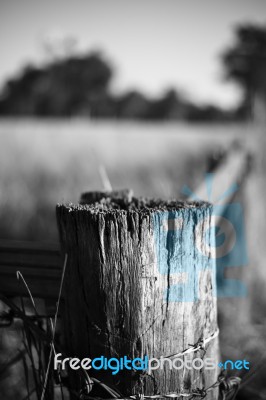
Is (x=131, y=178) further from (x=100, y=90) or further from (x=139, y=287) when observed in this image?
(x=100, y=90)

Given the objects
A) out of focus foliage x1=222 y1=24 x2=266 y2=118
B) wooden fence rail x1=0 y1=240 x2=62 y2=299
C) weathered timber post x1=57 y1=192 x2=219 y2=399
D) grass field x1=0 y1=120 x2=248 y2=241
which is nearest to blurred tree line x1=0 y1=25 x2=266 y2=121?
out of focus foliage x1=222 y1=24 x2=266 y2=118

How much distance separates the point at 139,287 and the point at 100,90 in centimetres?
6110

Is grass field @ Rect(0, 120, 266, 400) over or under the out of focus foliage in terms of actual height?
under

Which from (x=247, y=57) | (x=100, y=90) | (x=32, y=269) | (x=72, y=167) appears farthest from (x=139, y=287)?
(x=100, y=90)

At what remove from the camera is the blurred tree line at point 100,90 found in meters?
50.5

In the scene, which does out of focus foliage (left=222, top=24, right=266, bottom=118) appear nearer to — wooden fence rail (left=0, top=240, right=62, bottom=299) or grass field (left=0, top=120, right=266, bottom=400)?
grass field (left=0, top=120, right=266, bottom=400)

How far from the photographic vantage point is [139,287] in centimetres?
104

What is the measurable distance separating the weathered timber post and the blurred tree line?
45.0 m

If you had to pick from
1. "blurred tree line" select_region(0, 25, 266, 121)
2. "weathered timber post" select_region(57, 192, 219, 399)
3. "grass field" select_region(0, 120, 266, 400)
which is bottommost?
"weathered timber post" select_region(57, 192, 219, 399)

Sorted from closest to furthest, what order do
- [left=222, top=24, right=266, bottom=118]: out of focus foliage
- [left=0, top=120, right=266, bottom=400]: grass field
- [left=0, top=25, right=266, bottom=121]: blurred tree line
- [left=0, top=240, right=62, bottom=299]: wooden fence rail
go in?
[left=0, top=240, right=62, bottom=299]: wooden fence rail < [left=0, top=120, right=266, bottom=400]: grass field < [left=0, top=25, right=266, bottom=121]: blurred tree line < [left=222, top=24, right=266, bottom=118]: out of focus foliage

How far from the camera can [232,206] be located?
11.7ft

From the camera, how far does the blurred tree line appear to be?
5050 centimetres

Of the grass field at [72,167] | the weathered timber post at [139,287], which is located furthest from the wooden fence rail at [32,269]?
the grass field at [72,167]

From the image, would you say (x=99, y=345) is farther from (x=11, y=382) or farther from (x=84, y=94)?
(x=84, y=94)
